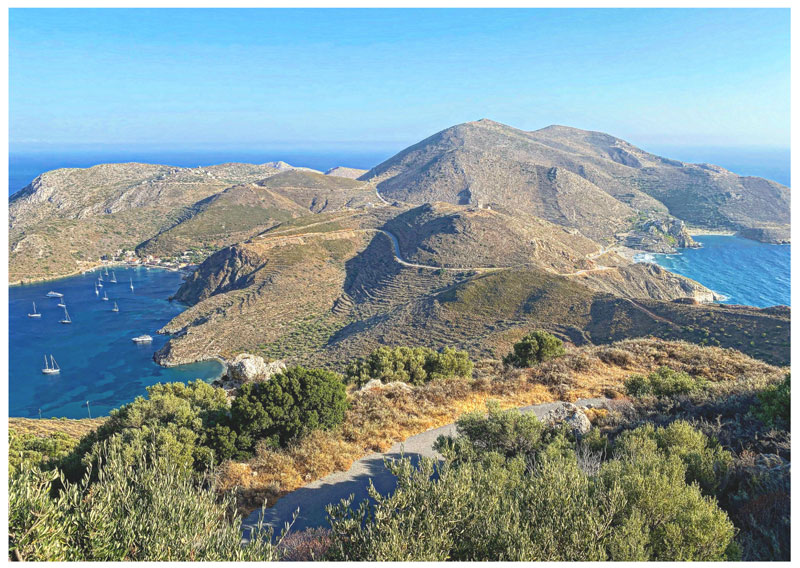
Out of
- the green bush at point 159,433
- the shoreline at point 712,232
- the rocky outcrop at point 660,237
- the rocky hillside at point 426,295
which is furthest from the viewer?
the shoreline at point 712,232

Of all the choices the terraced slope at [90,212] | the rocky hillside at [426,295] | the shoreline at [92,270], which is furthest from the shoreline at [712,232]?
the terraced slope at [90,212]

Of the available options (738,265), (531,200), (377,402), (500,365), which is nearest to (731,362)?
(500,365)

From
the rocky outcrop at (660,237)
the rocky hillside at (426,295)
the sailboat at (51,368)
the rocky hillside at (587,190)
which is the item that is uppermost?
the rocky hillside at (587,190)

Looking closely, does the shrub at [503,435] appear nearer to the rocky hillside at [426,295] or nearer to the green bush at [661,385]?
the green bush at [661,385]

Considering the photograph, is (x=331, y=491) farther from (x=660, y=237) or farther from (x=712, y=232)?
(x=712, y=232)

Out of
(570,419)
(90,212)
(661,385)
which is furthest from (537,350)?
(90,212)
